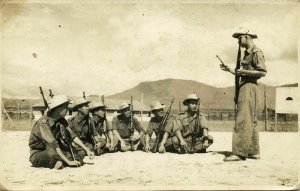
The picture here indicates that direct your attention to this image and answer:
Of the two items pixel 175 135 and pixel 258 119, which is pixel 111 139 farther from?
pixel 258 119

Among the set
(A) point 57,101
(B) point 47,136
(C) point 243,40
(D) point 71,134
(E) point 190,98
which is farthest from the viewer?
(E) point 190,98

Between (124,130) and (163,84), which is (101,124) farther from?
(163,84)

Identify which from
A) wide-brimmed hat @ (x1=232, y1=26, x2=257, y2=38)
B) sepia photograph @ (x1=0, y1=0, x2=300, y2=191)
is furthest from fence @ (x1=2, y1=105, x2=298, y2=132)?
wide-brimmed hat @ (x1=232, y1=26, x2=257, y2=38)

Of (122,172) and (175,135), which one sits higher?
(175,135)

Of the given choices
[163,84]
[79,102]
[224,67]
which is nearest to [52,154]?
[79,102]

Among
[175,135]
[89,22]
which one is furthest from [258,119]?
[89,22]
